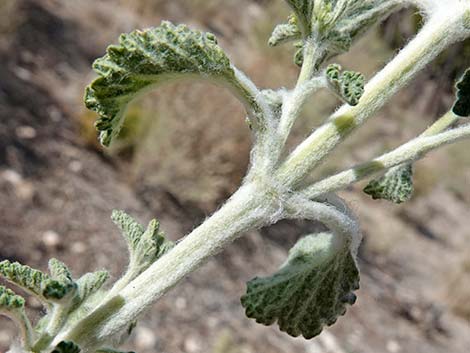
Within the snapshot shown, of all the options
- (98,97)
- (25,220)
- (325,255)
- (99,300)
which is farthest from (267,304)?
(25,220)

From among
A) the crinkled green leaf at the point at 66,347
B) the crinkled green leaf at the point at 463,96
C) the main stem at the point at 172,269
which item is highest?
the crinkled green leaf at the point at 66,347

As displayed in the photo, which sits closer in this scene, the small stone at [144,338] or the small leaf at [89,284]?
the small leaf at [89,284]

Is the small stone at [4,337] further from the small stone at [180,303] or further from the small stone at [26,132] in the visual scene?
the small stone at [26,132]

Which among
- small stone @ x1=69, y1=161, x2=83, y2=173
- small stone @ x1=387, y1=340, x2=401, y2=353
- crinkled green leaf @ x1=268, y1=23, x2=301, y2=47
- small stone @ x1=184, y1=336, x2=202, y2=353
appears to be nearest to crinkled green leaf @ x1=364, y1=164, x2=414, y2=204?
crinkled green leaf @ x1=268, y1=23, x2=301, y2=47

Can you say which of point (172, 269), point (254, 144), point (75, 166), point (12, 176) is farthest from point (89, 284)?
point (75, 166)

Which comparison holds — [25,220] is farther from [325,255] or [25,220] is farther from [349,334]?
[325,255]

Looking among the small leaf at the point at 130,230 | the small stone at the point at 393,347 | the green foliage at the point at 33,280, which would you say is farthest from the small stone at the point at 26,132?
the green foliage at the point at 33,280
